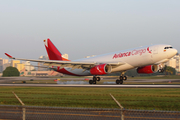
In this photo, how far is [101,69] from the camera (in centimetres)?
4038

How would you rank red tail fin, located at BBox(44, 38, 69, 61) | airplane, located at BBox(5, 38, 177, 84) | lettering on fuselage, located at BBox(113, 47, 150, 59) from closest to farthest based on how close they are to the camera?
airplane, located at BBox(5, 38, 177, 84)
lettering on fuselage, located at BBox(113, 47, 150, 59)
red tail fin, located at BBox(44, 38, 69, 61)

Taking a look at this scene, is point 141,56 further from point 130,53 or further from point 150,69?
point 150,69

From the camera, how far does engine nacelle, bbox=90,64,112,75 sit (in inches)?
1590

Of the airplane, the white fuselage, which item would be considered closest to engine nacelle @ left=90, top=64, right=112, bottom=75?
the airplane

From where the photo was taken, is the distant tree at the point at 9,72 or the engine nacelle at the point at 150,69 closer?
the engine nacelle at the point at 150,69

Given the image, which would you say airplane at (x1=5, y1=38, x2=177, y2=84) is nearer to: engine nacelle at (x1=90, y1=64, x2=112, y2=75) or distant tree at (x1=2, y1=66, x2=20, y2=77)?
engine nacelle at (x1=90, y1=64, x2=112, y2=75)

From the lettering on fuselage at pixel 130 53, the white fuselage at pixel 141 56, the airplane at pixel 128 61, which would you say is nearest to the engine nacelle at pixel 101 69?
the airplane at pixel 128 61

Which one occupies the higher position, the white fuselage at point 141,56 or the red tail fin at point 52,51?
the red tail fin at point 52,51

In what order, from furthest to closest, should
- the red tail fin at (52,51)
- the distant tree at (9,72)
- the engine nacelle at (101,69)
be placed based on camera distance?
1. the distant tree at (9,72)
2. the red tail fin at (52,51)
3. the engine nacelle at (101,69)

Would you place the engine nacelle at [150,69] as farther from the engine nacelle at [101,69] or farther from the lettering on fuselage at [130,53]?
the engine nacelle at [101,69]

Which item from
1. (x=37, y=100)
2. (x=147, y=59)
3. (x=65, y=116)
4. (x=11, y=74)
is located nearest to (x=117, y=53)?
(x=147, y=59)

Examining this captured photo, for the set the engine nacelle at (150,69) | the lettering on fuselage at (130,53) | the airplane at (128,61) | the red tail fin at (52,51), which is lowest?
the engine nacelle at (150,69)

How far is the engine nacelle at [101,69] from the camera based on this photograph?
40.4 metres

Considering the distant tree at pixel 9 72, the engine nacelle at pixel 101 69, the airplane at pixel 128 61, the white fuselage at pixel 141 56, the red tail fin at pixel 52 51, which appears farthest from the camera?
→ the distant tree at pixel 9 72
